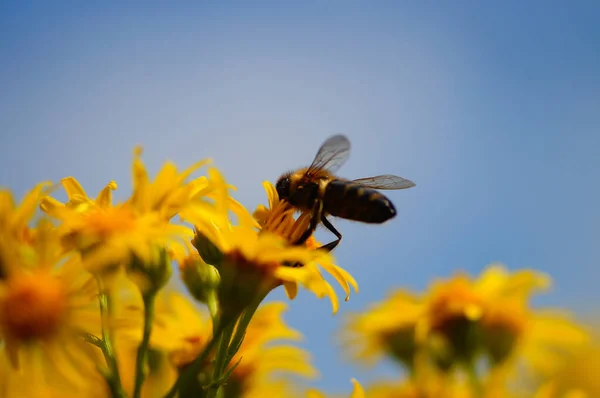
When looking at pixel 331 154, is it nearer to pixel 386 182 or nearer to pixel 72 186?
pixel 386 182

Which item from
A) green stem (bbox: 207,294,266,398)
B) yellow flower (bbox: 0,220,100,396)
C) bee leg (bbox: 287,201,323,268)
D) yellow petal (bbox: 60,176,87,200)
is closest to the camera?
yellow flower (bbox: 0,220,100,396)

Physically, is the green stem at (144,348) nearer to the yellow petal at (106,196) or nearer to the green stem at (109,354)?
the green stem at (109,354)

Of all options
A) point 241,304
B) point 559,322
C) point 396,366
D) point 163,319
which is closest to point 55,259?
point 241,304

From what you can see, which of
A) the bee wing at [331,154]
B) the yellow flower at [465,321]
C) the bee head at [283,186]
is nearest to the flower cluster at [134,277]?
the bee head at [283,186]

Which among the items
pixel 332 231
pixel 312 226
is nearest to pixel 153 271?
pixel 312 226

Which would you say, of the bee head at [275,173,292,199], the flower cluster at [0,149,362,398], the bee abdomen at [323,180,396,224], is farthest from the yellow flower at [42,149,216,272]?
the bee abdomen at [323,180,396,224]

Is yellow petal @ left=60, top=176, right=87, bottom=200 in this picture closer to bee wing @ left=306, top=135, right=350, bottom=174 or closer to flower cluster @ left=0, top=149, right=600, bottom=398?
flower cluster @ left=0, top=149, right=600, bottom=398
